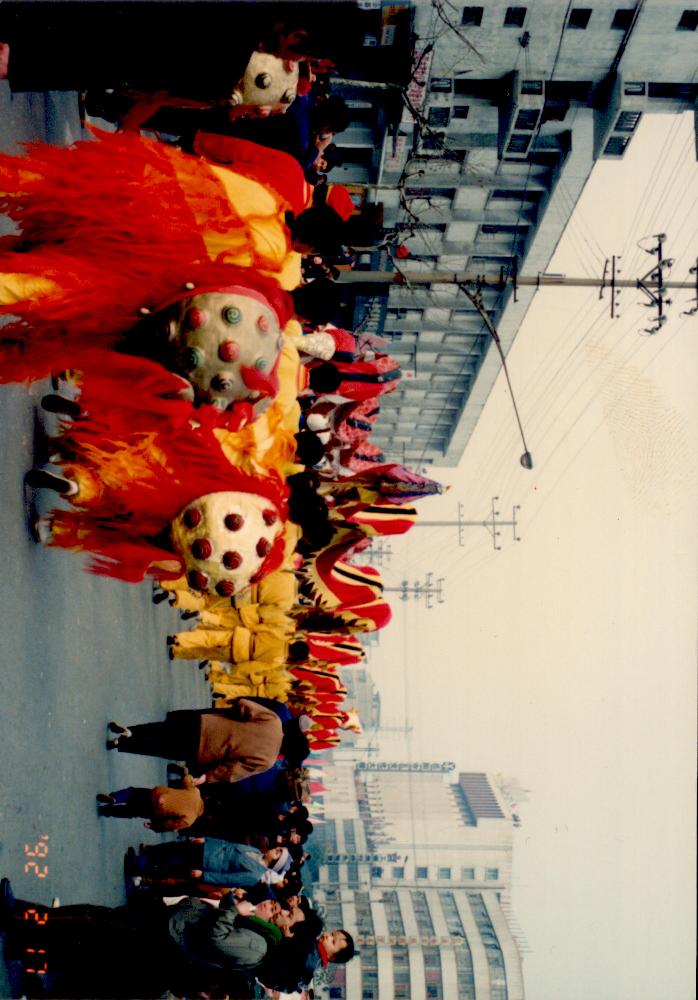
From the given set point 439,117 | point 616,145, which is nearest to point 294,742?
point 439,117

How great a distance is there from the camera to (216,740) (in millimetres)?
6082

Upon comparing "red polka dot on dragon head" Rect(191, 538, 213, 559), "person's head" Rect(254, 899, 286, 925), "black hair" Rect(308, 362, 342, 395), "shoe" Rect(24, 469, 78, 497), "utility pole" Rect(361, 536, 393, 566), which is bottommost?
"person's head" Rect(254, 899, 286, 925)

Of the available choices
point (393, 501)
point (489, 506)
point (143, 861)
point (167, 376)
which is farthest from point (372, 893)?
point (167, 376)

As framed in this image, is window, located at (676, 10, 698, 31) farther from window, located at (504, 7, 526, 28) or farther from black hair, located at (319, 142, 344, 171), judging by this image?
black hair, located at (319, 142, 344, 171)

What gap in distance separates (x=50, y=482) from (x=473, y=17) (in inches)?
300

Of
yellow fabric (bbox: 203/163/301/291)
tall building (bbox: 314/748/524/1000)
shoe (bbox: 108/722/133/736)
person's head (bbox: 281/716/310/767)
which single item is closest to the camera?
yellow fabric (bbox: 203/163/301/291)

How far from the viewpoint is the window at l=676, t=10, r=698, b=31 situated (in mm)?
12797

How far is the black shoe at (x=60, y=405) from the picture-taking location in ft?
17.7

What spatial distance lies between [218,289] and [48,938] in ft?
10.3

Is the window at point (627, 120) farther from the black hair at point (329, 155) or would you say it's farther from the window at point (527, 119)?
the black hair at point (329, 155)

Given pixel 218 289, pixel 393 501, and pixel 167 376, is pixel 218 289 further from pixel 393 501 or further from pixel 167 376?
pixel 393 501

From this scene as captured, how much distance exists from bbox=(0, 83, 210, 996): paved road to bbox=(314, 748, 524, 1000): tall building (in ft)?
38.4

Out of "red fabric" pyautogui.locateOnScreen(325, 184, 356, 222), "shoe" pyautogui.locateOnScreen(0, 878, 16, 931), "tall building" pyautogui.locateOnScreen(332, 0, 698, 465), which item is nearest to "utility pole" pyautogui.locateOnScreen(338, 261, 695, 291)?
"tall building" pyautogui.locateOnScreen(332, 0, 698, 465)

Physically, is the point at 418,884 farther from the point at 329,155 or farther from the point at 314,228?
the point at 314,228
